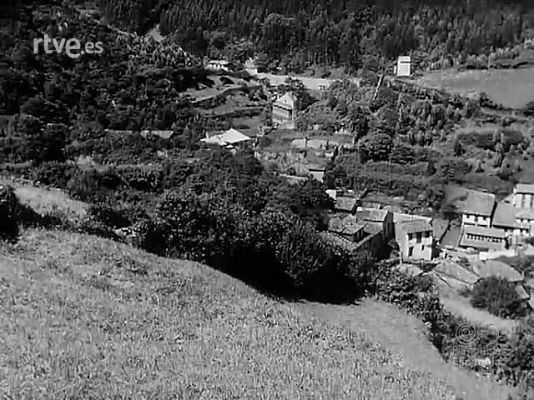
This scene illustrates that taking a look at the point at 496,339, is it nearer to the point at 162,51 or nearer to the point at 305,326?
the point at 305,326

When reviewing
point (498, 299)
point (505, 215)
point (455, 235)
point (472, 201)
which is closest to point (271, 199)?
point (455, 235)

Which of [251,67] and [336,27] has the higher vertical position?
[336,27]

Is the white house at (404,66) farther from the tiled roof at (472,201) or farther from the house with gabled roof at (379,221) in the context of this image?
the house with gabled roof at (379,221)

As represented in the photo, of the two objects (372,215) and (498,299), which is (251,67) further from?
(498,299)

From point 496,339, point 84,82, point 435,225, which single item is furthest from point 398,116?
point 496,339

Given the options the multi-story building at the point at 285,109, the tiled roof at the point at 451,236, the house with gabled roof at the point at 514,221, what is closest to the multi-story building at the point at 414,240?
the tiled roof at the point at 451,236

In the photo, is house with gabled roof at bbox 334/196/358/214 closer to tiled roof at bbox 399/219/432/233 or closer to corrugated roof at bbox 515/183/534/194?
tiled roof at bbox 399/219/432/233
